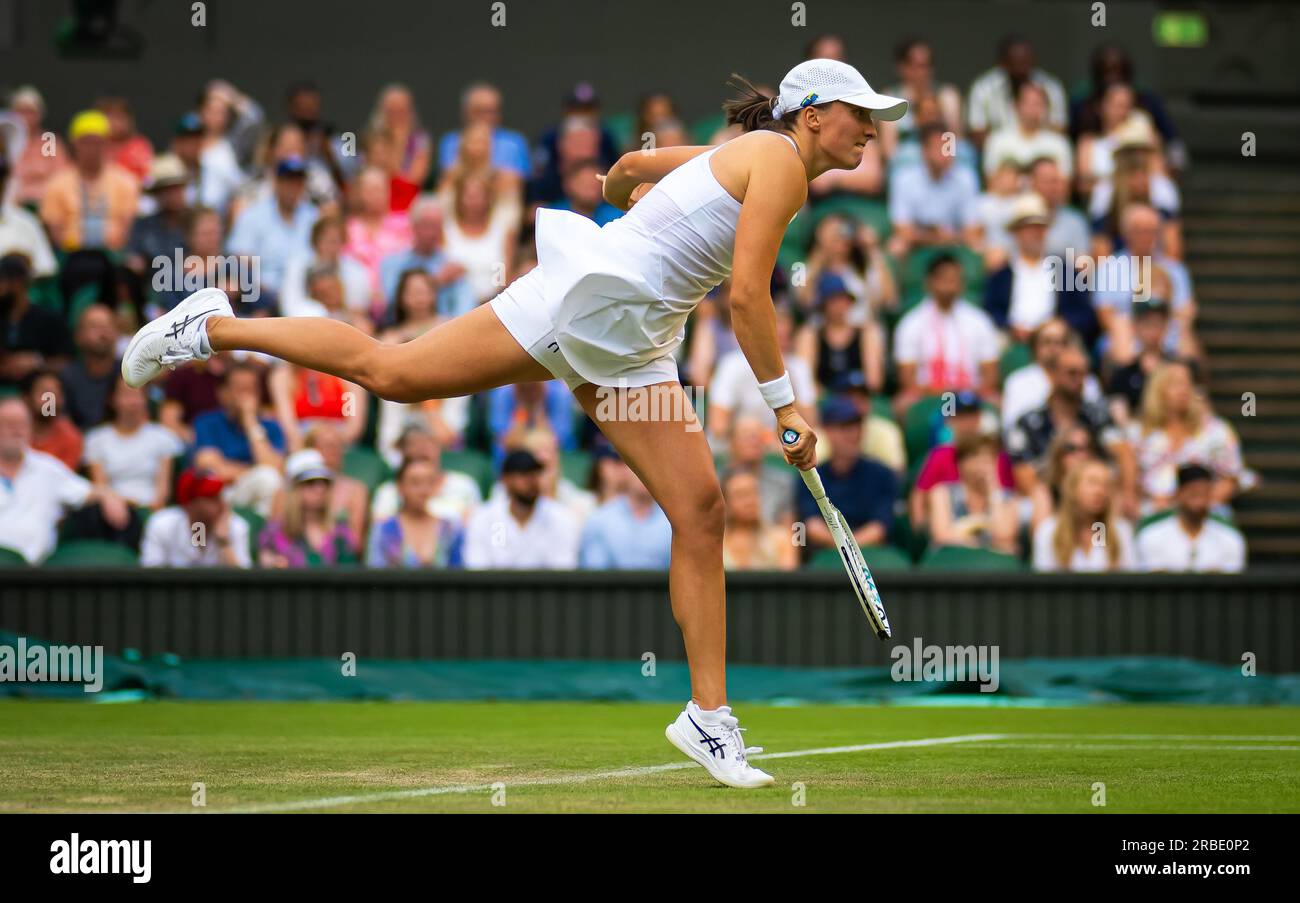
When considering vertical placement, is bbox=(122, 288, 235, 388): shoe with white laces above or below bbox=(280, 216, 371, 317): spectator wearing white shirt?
below

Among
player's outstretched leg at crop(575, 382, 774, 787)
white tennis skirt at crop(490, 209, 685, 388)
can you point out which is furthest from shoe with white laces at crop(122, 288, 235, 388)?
player's outstretched leg at crop(575, 382, 774, 787)

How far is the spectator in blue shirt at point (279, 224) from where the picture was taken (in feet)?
48.0

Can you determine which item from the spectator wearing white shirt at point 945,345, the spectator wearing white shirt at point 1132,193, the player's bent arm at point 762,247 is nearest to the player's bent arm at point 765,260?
the player's bent arm at point 762,247

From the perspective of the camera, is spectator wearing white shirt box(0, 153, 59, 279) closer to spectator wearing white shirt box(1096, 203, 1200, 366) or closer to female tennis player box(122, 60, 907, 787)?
spectator wearing white shirt box(1096, 203, 1200, 366)

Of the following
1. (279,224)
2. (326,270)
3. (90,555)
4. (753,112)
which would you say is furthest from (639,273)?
(279,224)

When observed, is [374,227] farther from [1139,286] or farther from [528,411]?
[1139,286]

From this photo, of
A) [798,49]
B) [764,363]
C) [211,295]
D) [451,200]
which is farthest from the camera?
[798,49]

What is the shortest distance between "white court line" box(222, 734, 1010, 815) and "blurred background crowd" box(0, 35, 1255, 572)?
388 centimetres

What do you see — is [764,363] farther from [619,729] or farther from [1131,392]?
[1131,392]

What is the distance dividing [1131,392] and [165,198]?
7097 millimetres

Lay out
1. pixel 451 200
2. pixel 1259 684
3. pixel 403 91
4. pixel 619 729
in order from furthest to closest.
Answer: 1. pixel 403 91
2. pixel 451 200
3. pixel 1259 684
4. pixel 619 729

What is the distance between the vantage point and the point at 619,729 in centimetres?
917

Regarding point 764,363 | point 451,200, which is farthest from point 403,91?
point 764,363

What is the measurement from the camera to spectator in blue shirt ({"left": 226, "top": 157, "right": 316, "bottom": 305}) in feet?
48.0
